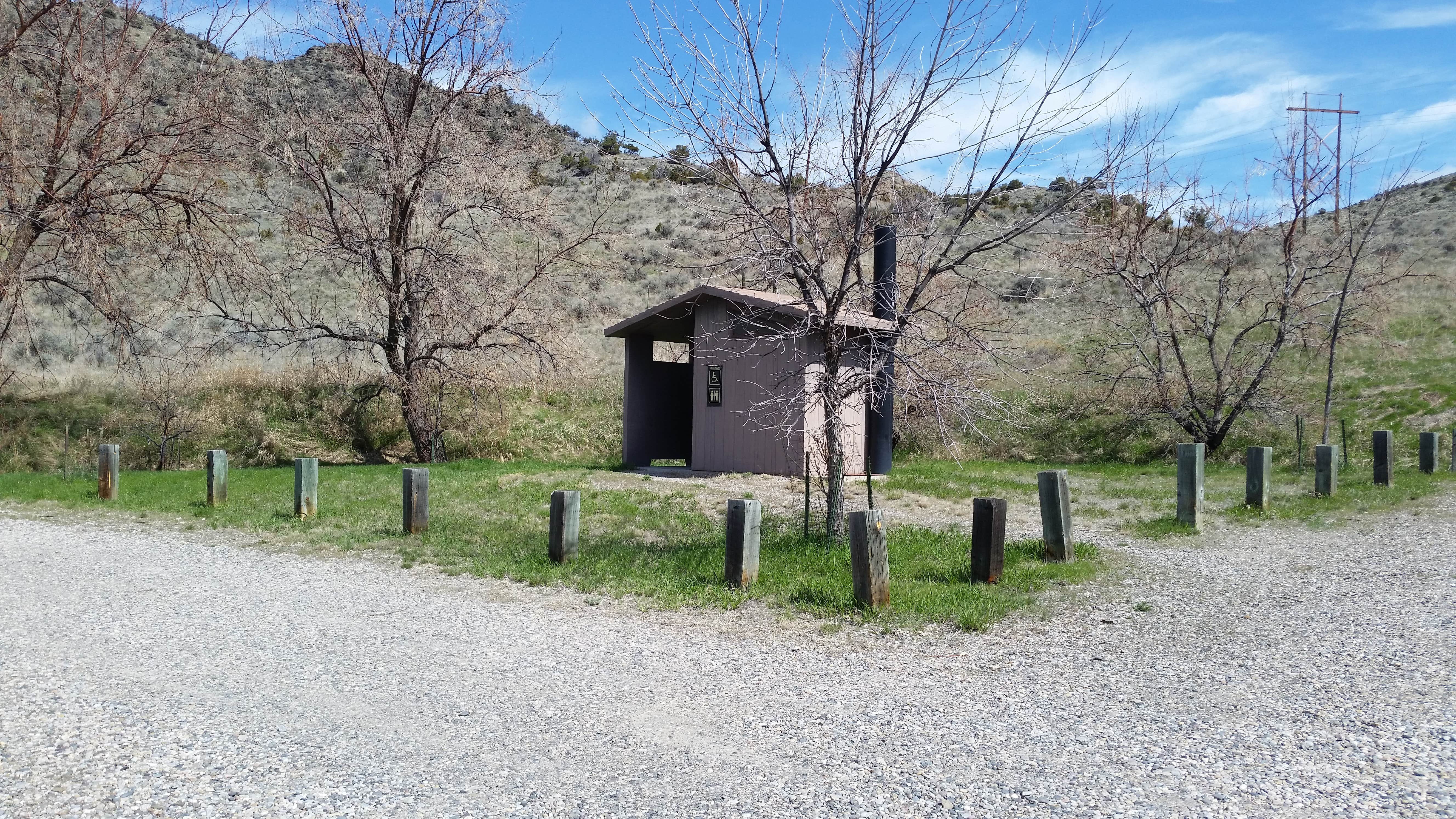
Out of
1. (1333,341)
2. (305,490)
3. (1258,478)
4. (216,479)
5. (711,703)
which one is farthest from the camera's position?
(1333,341)

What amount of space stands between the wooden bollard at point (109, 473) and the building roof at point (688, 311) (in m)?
7.94

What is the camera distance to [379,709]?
4.58 meters

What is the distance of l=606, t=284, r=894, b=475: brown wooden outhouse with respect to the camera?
14836 mm

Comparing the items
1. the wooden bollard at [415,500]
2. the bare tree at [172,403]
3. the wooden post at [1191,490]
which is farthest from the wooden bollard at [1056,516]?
the bare tree at [172,403]

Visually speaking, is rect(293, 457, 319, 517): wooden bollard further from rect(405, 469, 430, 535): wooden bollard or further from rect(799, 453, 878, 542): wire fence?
rect(799, 453, 878, 542): wire fence

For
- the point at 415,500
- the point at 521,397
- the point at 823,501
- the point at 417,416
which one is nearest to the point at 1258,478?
the point at 823,501

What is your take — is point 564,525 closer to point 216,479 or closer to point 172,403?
point 216,479

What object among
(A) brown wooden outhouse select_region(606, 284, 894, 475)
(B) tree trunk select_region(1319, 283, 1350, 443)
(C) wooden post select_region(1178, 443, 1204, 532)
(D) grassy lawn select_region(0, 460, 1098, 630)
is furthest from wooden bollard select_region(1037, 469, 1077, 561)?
(B) tree trunk select_region(1319, 283, 1350, 443)

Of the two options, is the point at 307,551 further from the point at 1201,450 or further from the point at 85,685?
the point at 1201,450

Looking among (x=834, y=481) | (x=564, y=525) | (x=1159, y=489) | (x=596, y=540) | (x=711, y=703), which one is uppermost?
(x=834, y=481)

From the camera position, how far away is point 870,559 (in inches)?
262

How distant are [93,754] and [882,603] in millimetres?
4619

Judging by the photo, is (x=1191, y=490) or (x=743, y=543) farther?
(x=1191, y=490)

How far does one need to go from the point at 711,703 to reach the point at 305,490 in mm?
8318
